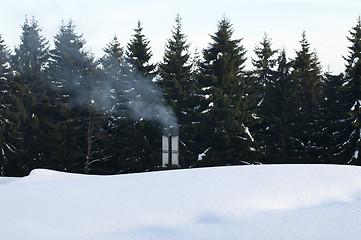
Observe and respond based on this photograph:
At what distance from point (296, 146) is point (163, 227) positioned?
23.6 m

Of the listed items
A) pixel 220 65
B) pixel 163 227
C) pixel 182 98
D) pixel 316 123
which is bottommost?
pixel 163 227

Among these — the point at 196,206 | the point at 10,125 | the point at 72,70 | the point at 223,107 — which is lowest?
the point at 196,206

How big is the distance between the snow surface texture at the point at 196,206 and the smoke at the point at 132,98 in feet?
58.6

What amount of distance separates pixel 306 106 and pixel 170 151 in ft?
38.8

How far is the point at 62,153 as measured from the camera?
87.6 ft

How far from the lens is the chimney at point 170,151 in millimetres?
23873

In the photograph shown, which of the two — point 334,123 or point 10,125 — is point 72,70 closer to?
point 10,125

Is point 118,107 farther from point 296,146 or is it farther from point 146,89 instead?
point 296,146

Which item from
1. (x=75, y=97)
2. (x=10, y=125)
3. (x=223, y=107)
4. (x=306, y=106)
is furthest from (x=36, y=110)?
(x=306, y=106)

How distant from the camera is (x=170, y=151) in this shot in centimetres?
2422

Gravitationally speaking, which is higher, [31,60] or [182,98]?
[31,60]

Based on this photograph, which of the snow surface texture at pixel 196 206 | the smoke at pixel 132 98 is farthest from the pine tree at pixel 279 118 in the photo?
the snow surface texture at pixel 196 206

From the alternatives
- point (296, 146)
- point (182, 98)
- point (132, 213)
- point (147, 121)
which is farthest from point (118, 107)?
point (132, 213)

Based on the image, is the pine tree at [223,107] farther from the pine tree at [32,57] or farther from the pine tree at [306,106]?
the pine tree at [32,57]
